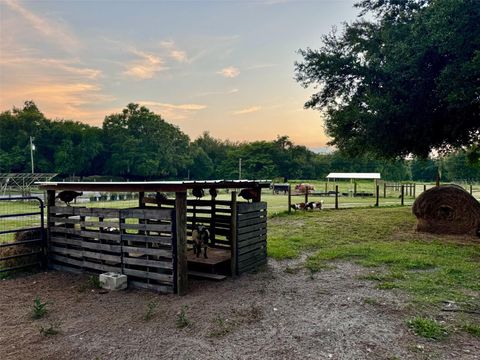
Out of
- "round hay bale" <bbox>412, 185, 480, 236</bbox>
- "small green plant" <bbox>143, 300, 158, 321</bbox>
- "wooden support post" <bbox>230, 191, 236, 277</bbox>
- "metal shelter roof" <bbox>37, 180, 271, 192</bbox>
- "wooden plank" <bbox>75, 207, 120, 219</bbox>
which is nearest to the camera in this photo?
"small green plant" <bbox>143, 300, 158, 321</bbox>

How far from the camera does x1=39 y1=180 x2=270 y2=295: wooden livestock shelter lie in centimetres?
572

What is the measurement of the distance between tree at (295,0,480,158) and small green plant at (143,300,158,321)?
9374 mm

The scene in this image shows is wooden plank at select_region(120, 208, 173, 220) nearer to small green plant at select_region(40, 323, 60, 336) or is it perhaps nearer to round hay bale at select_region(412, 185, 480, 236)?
small green plant at select_region(40, 323, 60, 336)

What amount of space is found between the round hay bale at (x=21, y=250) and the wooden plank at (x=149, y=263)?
2.66 meters

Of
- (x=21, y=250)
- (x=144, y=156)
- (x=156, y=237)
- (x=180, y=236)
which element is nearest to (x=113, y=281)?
(x=156, y=237)

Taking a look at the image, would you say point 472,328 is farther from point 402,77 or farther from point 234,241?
point 402,77

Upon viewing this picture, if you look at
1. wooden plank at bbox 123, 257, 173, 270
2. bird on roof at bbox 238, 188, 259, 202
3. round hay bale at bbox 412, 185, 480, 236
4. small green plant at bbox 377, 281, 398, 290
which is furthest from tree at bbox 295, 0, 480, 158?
wooden plank at bbox 123, 257, 173, 270

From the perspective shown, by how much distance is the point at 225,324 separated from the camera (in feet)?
14.9

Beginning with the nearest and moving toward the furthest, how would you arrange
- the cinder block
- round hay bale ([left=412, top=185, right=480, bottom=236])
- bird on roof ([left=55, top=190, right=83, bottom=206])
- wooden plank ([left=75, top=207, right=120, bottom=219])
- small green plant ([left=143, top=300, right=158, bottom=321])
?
small green plant ([left=143, top=300, right=158, bottom=321]), the cinder block, wooden plank ([left=75, top=207, right=120, bottom=219]), bird on roof ([left=55, top=190, right=83, bottom=206]), round hay bale ([left=412, top=185, right=480, bottom=236])

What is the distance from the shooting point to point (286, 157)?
73250 millimetres

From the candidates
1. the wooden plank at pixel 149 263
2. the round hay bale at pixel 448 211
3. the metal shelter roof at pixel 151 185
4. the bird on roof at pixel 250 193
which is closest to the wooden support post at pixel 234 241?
the metal shelter roof at pixel 151 185

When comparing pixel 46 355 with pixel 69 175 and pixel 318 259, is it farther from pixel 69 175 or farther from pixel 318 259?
pixel 69 175

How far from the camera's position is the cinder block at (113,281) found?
5.93 meters

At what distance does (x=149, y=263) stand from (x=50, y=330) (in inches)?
74.4
